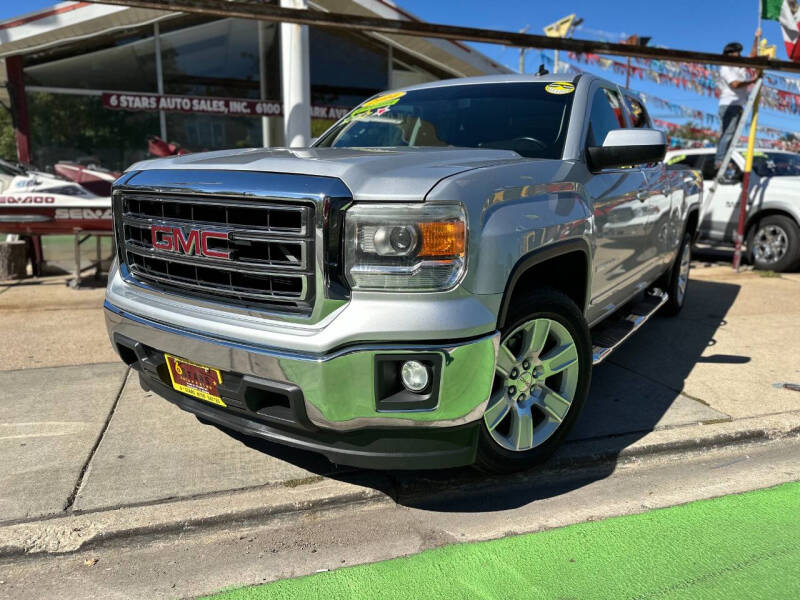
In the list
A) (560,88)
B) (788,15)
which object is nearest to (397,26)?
(560,88)

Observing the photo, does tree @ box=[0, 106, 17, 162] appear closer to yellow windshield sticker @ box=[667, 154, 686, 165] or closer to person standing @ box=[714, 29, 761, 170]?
yellow windshield sticker @ box=[667, 154, 686, 165]

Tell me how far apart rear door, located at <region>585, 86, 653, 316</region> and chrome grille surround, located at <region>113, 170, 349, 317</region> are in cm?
164

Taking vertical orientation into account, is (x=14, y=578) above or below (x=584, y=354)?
below

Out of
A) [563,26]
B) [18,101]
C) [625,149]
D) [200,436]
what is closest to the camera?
[625,149]

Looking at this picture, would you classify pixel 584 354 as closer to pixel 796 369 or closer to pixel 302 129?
pixel 796 369

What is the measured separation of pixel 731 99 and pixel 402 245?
30.0 feet

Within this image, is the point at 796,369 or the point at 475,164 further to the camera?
the point at 796,369

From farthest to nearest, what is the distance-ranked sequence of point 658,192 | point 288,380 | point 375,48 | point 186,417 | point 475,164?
point 375,48
point 658,192
point 186,417
point 475,164
point 288,380

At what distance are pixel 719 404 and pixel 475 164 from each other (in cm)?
248

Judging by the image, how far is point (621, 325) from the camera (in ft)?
13.8

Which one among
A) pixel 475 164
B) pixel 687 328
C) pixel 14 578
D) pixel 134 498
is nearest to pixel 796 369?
pixel 687 328

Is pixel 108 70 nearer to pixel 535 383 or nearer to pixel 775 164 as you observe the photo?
pixel 535 383

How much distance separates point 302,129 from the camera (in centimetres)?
820

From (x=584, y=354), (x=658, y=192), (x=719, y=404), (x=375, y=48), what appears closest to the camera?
(x=584, y=354)
